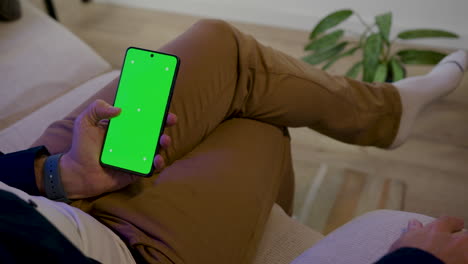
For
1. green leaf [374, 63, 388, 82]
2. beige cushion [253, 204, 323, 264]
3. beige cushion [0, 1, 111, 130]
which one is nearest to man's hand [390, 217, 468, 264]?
beige cushion [253, 204, 323, 264]

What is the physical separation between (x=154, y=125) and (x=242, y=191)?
7.1 inches

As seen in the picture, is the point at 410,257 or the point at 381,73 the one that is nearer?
the point at 410,257

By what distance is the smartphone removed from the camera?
662 millimetres

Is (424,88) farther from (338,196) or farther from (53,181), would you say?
(53,181)

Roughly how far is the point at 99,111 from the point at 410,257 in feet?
1.52

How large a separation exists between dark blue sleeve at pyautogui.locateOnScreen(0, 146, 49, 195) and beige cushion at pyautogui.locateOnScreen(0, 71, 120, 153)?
231 millimetres

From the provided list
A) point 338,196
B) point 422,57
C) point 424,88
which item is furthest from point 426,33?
point 338,196

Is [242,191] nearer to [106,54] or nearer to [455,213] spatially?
[455,213]

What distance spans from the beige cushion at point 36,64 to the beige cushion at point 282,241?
669 mm

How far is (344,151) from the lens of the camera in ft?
4.42

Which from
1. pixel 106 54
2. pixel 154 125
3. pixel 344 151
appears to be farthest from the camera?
pixel 106 54

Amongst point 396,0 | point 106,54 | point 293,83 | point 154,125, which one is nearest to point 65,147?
point 154,125

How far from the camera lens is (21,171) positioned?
0.65 metres

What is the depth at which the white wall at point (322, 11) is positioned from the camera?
5.55 ft
